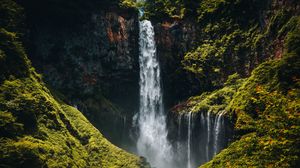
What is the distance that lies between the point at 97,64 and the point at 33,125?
1718 cm

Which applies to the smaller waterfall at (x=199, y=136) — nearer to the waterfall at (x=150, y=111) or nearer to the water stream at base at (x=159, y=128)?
the water stream at base at (x=159, y=128)

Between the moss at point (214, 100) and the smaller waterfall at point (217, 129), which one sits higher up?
the moss at point (214, 100)

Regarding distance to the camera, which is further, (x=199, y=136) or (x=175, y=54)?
(x=175, y=54)

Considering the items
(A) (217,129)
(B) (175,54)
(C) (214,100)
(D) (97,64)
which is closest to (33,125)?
(A) (217,129)

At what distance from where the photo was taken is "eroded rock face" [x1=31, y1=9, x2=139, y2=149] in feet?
147

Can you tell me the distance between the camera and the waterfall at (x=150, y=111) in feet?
151

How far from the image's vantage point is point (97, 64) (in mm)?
47156

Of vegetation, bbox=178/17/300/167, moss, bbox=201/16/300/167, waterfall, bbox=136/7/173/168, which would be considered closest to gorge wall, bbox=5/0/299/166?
waterfall, bbox=136/7/173/168

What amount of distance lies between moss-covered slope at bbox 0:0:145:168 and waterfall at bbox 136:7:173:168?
7.31 meters

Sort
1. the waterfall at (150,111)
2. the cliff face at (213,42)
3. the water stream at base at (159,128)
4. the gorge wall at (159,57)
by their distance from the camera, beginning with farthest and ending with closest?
the waterfall at (150,111), the gorge wall at (159,57), the cliff face at (213,42), the water stream at base at (159,128)

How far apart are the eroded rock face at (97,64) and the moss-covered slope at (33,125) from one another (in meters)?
5.05

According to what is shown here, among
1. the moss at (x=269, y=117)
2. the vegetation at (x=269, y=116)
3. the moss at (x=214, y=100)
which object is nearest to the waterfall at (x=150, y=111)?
the moss at (x=214, y=100)

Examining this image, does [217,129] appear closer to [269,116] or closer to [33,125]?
[269,116]

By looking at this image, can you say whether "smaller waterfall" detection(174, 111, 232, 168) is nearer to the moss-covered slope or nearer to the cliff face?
the cliff face
